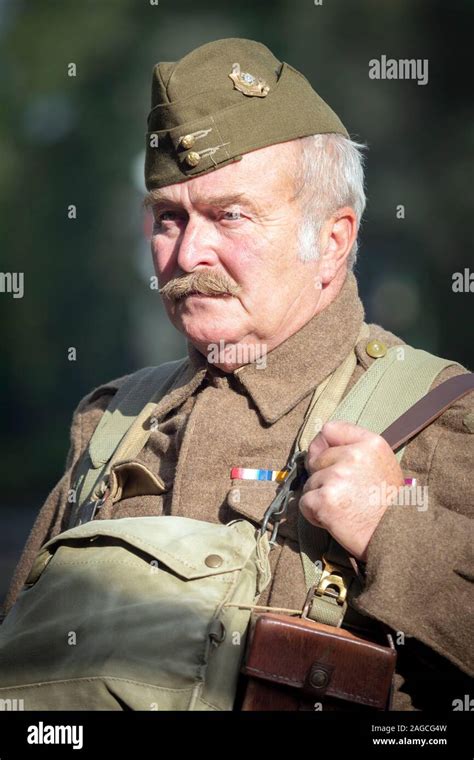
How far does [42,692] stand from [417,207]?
7479 millimetres

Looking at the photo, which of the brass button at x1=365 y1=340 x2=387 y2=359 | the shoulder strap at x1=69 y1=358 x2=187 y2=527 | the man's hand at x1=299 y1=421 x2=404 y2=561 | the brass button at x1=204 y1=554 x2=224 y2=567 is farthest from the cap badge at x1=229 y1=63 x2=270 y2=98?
the brass button at x1=204 y1=554 x2=224 y2=567

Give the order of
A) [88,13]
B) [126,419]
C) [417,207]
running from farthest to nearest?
[88,13] < [417,207] < [126,419]

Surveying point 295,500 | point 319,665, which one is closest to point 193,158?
point 295,500

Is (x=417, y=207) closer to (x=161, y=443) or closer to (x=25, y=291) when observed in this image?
(x=25, y=291)

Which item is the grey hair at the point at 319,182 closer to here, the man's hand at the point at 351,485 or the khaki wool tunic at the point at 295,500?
the khaki wool tunic at the point at 295,500

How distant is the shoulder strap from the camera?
3109 mm

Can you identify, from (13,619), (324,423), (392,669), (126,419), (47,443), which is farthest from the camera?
(47,443)

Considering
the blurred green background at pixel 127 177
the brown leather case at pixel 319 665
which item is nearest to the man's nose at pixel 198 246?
the brown leather case at pixel 319 665

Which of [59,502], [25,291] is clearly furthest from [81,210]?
[59,502]

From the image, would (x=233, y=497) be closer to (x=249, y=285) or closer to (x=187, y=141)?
(x=249, y=285)

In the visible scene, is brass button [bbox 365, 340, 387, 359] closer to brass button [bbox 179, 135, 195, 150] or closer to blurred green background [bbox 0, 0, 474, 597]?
brass button [bbox 179, 135, 195, 150]

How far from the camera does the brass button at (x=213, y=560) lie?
2439mm

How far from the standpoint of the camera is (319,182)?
2.99 meters

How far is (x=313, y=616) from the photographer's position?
96.3 inches
